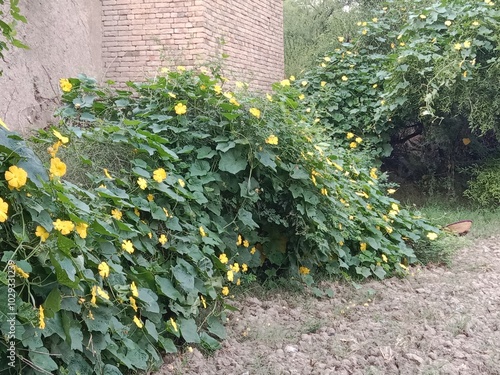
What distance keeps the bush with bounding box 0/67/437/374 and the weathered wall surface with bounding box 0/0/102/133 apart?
1.76 meters

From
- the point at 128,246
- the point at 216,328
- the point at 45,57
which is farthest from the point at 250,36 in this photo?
the point at 128,246

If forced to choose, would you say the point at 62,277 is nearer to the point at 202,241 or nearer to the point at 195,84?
the point at 202,241

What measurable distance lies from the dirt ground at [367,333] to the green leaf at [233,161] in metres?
0.77

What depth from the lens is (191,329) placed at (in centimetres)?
253

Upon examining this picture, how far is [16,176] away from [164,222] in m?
1.14

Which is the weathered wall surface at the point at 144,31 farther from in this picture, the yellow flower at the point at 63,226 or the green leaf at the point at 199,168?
the yellow flower at the point at 63,226

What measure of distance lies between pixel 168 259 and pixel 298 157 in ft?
3.63

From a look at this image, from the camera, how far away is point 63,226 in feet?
5.74

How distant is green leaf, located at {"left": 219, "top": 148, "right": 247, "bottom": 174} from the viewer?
3062 millimetres

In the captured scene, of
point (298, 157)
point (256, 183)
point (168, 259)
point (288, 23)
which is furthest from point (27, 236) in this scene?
point (288, 23)

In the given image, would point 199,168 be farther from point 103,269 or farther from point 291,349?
point 103,269

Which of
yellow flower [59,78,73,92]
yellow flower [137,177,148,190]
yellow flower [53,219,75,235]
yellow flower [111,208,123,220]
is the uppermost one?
yellow flower [59,78,73,92]

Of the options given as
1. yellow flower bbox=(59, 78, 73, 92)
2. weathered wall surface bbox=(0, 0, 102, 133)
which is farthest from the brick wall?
yellow flower bbox=(59, 78, 73, 92)

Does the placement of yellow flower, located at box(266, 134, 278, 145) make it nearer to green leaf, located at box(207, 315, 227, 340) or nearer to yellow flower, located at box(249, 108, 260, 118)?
yellow flower, located at box(249, 108, 260, 118)
